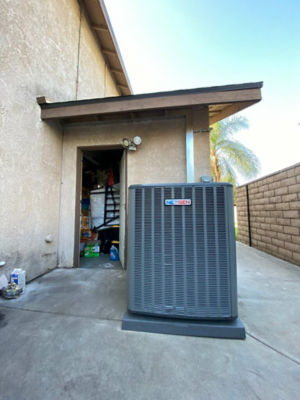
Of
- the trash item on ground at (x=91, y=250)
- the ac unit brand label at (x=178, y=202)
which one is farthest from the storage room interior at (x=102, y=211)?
the ac unit brand label at (x=178, y=202)

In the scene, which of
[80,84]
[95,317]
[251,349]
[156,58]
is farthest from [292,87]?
[95,317]

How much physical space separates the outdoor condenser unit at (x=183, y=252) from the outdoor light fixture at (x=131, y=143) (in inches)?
73.5

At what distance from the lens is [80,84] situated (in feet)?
13.0

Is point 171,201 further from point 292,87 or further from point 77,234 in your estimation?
point 292,87

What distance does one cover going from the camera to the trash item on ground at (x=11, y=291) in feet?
6.50

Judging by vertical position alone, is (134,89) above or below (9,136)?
above

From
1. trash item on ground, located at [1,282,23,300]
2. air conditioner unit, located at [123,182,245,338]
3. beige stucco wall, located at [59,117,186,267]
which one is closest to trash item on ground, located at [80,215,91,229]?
beige stucco wall, located at [59,117,186,267]

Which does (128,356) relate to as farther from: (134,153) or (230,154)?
(230,154)

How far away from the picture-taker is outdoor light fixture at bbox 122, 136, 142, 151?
121 inches

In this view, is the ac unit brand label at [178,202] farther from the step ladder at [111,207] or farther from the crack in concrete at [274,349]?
the step ladder at [111,207]

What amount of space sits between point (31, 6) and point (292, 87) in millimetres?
9624

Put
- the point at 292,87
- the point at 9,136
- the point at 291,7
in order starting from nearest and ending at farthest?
the point at 9,136
the point at 291,7
the point at 292,87

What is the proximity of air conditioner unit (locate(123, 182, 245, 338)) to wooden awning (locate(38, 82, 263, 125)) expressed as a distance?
1.68 meters

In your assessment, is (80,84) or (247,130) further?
(247,130)
